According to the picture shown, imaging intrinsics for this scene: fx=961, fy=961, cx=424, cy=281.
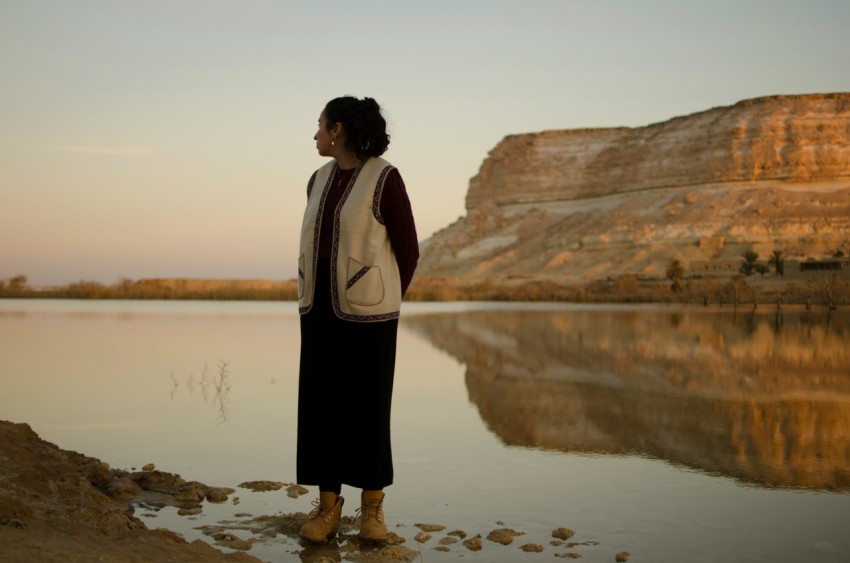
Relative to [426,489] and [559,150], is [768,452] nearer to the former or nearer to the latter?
[426,489]

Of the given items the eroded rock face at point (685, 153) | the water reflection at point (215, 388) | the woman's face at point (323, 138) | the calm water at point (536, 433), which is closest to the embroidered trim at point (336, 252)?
the woman's face at point (323, 138)

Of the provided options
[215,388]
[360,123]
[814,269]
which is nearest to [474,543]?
[360,123]

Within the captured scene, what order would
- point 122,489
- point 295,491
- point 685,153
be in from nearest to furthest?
point 122,489 → point 295,491 → point 685,153

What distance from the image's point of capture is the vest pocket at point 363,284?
4141 mm

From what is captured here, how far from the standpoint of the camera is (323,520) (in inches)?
156

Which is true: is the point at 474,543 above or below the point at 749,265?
below

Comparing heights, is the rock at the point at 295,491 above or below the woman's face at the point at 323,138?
below

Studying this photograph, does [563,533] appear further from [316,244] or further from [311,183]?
[311,183]

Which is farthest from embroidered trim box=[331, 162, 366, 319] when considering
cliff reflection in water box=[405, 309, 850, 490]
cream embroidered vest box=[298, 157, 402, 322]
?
cliff reflection in water box=[405, 309, 850, 490]

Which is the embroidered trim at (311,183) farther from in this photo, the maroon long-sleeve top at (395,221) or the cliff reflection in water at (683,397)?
the cliff reflection in water at (683,397)

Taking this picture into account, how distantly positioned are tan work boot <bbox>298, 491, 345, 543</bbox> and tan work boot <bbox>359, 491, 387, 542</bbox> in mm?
115

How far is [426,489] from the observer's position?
484cm

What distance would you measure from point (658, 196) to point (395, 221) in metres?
78.4

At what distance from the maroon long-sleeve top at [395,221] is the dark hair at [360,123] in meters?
0.14
